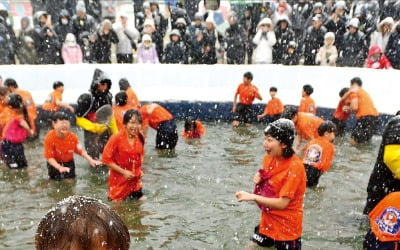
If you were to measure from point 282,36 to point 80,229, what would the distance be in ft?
38.3

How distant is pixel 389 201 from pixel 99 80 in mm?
4934

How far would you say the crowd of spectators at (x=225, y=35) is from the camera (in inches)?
479

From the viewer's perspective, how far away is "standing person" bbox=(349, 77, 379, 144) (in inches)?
340

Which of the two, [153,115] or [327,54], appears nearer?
[153,115]

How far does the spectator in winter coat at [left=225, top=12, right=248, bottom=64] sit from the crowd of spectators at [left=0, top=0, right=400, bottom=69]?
0.08 ft

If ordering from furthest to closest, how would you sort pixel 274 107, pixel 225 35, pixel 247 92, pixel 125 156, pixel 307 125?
pixel 225 35
pixel 247 92
pixel 274 107
pixel 307 125
pixel 125 156

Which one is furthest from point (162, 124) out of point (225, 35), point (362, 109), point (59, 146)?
point (225, 35)

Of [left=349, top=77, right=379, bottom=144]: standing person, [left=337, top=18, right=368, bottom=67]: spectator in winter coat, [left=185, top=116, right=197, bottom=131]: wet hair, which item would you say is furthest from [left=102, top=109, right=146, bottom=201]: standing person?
[left=337, top=18, right=368, bottom=67]: spectator in winter coat

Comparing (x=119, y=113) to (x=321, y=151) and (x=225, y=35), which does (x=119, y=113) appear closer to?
(x=321, y=151)

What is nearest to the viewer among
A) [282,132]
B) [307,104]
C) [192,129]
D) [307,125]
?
[282,132]

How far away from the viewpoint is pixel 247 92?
10062 mm

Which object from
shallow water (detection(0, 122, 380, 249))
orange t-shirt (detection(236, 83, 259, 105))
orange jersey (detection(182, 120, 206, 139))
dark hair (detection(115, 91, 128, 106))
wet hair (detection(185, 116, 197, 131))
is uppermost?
dark hair (detection(115, 91, 128, 106))

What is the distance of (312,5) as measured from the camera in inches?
523

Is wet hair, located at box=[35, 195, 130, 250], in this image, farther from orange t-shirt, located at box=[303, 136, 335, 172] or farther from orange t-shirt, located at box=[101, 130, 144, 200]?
orange t-shirt, located at box=[303, 136, 335, 172]
